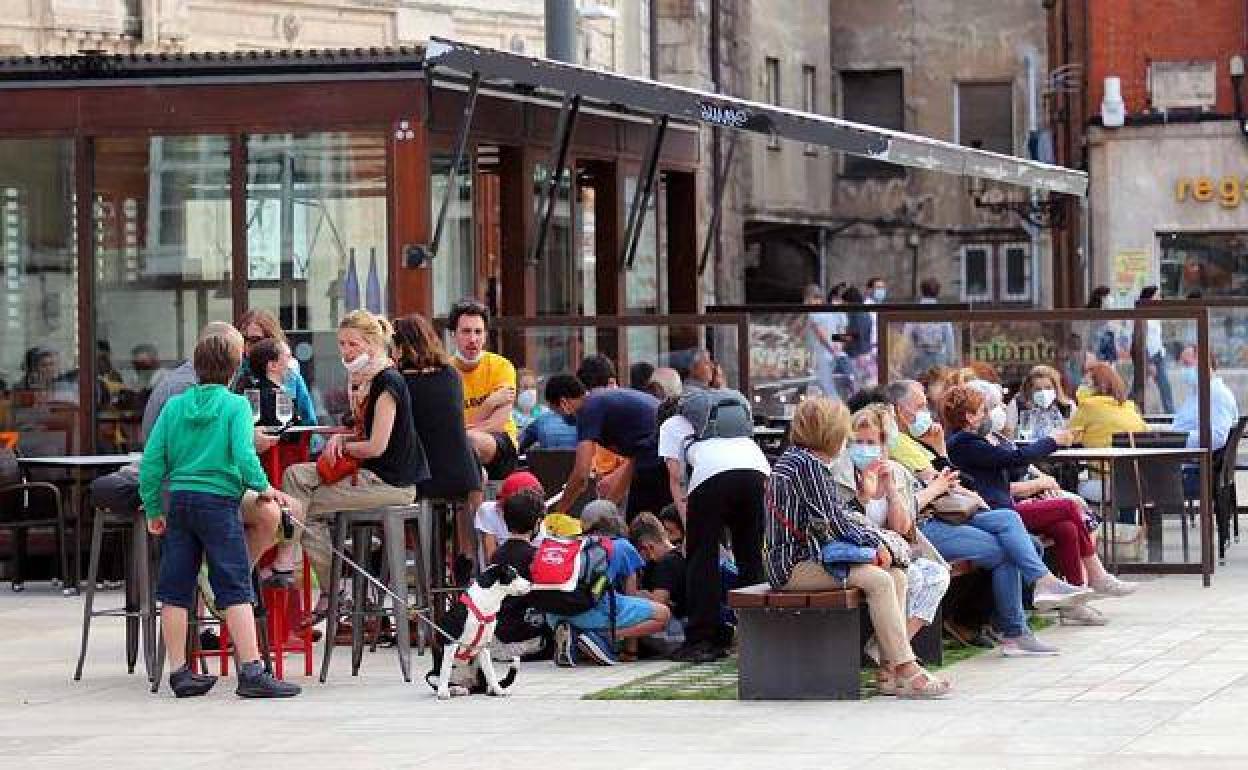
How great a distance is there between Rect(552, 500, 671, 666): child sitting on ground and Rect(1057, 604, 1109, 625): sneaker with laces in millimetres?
2535

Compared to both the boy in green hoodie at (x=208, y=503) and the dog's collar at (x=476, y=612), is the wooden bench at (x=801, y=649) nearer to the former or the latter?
the dog's collar at (x=476, y=612)

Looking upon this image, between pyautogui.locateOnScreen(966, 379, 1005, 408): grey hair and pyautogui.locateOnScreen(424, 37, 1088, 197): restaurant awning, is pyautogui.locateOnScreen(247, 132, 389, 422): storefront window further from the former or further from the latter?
pyautogui.locateOnScreen(966, 379, 1005, 408): grey hair

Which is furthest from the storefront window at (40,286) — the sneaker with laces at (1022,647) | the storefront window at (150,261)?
the sneaker with laces at (1022,647)

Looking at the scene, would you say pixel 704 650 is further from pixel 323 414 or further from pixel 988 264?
pixel 988 264

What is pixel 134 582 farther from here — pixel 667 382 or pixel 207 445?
pixel 667 382

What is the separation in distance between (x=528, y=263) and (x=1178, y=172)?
2310cm

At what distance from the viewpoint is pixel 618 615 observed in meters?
16.2

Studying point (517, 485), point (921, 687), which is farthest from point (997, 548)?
point (517, 485)

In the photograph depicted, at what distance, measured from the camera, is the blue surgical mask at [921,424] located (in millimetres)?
17094

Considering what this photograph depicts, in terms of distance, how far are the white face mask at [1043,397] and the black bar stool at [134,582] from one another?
700cm

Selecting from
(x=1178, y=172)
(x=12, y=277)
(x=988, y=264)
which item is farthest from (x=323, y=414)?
(x=988, y=264)

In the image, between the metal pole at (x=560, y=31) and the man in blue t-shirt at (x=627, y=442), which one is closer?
the man in blue t-shirt at (x=627, y=442)

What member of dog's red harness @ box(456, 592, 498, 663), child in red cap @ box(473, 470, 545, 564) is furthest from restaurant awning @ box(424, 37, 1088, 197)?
dog's red harness @ box(456, 592, 498, 663)

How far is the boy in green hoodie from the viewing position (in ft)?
48.9
